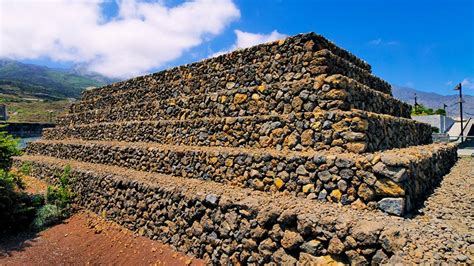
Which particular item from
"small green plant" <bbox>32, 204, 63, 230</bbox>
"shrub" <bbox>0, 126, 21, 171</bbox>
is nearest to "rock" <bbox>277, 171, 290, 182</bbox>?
"small green plant" <bbox>32, 204, 63, 230</bbox>

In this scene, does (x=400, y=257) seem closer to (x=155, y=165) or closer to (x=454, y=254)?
(x=454, y=254)

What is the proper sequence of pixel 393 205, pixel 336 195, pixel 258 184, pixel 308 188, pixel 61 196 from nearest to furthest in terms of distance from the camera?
pixel 393 205, pixel 336 195, pixel 308 188, pixel 258 184, pixel 61 196

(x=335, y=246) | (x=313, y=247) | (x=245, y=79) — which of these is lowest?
(x=313, y=247)

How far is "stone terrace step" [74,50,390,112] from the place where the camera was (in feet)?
27.3

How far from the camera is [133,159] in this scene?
11.6 m

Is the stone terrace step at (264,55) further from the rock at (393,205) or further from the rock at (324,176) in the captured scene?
the rock at (393,205)

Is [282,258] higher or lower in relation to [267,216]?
lower

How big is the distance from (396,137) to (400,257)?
4.86 m

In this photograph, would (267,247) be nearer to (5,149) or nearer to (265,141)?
(265,141)

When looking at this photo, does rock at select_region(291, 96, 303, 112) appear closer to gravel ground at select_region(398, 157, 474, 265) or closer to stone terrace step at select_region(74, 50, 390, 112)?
stone terrace step at select_region(74, 50, 390, 112)

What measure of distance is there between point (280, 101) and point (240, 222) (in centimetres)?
339

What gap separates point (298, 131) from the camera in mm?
7691

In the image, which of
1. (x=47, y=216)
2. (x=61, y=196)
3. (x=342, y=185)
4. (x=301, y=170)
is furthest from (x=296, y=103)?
(x=61, y=196)

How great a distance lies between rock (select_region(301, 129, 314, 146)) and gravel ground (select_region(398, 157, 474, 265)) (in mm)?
2541
